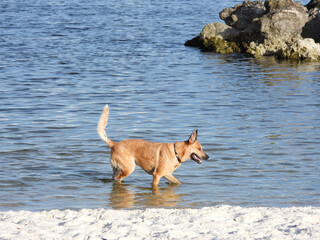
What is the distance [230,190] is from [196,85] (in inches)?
485

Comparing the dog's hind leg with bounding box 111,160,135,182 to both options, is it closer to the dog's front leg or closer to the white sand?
the dog's front leg

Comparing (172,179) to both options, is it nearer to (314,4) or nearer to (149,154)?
(149,154)

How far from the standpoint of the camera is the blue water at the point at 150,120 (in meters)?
11.8

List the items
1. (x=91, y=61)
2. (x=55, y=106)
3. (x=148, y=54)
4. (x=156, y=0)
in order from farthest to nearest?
(x=156, y=0) < (x=148, y=54) < (x=91, y=61) < (x=55, y=106)

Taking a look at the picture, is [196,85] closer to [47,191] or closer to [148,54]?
[148,54]

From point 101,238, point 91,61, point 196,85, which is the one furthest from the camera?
point 91,61

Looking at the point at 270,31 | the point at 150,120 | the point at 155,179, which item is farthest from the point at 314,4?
the point at 155,179

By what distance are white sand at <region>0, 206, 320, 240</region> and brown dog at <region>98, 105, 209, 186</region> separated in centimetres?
216

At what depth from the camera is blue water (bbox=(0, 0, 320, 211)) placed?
11.8 m

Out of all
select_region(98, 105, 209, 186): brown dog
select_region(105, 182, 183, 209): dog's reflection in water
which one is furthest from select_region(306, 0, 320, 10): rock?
select_region(105, 182, 183, 209): dog's reflection in water

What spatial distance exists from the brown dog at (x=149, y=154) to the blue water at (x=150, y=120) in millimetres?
478

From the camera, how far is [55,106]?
20.0 m

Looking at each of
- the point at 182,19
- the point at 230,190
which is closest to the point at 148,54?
the point at 182,19

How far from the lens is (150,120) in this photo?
709 inches
